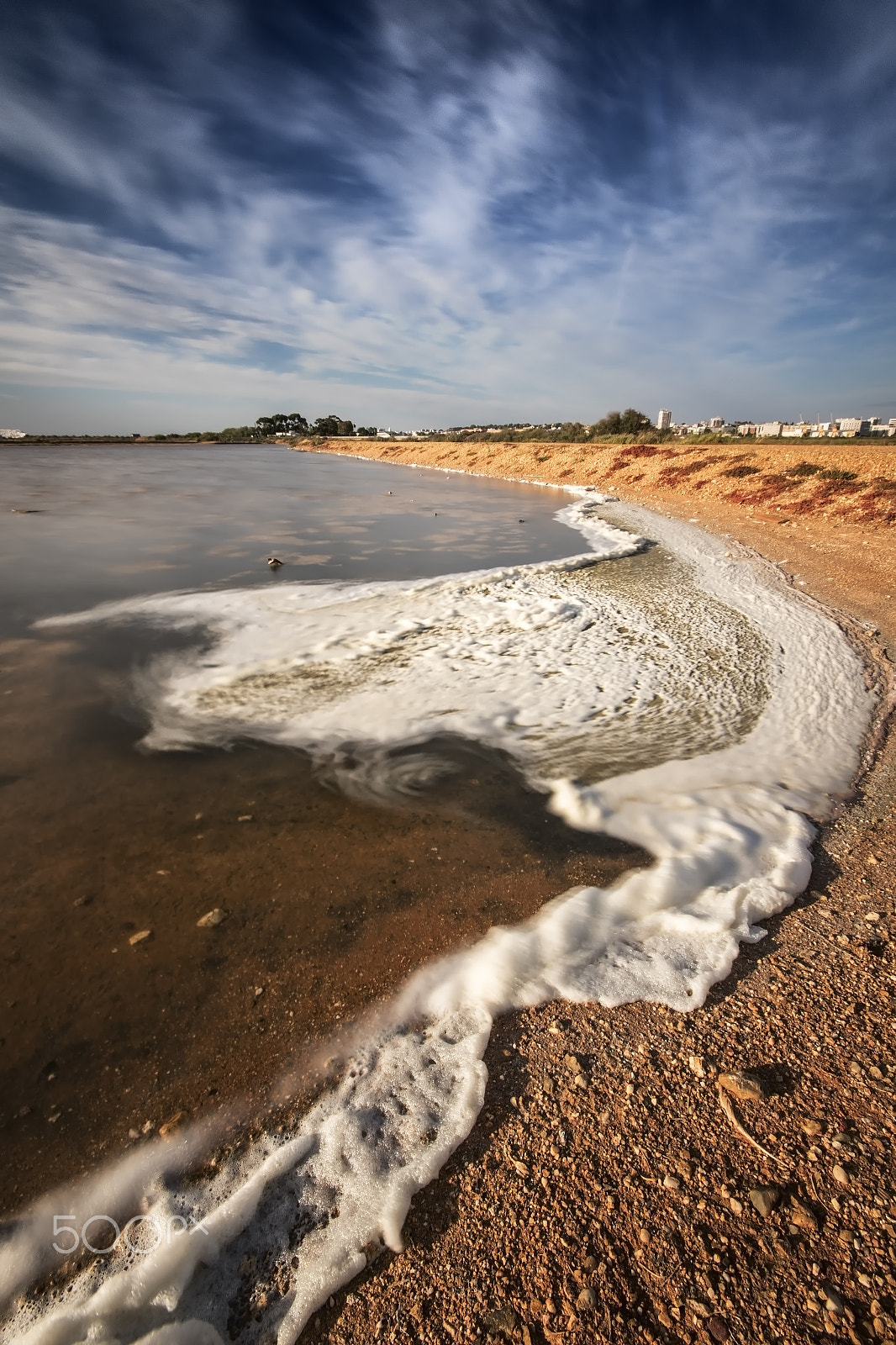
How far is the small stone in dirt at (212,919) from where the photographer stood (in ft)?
7.98

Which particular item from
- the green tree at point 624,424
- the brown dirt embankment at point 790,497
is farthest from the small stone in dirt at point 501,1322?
the green tree at point 624,424

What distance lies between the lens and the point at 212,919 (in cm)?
247

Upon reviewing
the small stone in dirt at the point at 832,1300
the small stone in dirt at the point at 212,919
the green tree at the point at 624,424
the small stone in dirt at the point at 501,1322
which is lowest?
the small stone in dirt at the point at 212,919

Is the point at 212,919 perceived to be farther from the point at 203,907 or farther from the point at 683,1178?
the point at 683,1178

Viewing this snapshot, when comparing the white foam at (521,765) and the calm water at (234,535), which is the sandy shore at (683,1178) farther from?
the calm water at (234,535)

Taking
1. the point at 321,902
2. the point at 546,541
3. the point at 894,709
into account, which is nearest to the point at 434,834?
the point at 321,902

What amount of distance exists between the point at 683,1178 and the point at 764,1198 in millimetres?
206

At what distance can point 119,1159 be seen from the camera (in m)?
1.65

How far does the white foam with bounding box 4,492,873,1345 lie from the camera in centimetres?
146

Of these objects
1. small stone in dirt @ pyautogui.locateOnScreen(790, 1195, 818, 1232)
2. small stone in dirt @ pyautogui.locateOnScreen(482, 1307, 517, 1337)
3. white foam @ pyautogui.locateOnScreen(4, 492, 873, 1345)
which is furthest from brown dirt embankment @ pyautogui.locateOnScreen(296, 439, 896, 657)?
small stone in dirt @ pyautogui.locateOnScreen(482, 1307, 517, 1337)

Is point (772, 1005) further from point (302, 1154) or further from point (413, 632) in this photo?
point (413, 632)

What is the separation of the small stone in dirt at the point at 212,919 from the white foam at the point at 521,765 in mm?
911

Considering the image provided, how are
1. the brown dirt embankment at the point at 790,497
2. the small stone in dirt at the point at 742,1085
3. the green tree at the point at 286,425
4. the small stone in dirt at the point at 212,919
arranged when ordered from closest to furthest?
the small stone in dirt at the point at 742,1085
the small stone in dirt at the point at 212,919
the brown dirt embankment at the point at 790,497
the green tree at the point at 286,425

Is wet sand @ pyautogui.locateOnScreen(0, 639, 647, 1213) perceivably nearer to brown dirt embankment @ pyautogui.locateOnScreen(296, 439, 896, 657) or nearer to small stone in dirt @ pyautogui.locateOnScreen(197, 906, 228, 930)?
small stone in dirt @ pyautogui.locateOnScreen(197, 906, 228, 930)
